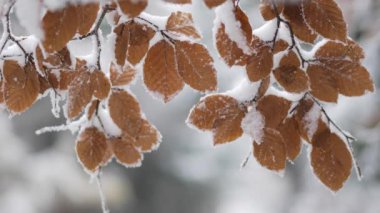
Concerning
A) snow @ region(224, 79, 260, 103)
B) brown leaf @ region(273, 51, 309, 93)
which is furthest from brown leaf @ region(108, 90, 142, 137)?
brown leaf @ region(273, 51, 309, 93)

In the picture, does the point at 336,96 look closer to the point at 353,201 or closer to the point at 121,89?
the point at 121,89

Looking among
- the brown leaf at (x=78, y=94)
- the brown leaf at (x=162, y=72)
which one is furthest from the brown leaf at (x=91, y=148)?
the brown leaf at (x=162, y=72)

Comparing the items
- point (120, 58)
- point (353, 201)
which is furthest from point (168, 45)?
point (353, 201)

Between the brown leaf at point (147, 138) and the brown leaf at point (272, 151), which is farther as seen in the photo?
the brown leaf at point (147, 138)

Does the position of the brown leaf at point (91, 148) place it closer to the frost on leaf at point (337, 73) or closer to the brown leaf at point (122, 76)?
the brown leaf at point (122, 76)

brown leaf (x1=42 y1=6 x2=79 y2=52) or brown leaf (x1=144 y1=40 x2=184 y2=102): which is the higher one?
brown leaf (x1=42 y1=6 x2=79 y2=52)

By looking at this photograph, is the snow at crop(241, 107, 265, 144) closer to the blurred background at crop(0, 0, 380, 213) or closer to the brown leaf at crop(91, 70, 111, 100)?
the brown leaf at crop(91, 70, 111, 100)

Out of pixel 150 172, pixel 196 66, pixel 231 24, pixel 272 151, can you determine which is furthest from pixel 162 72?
pixel 150 172
